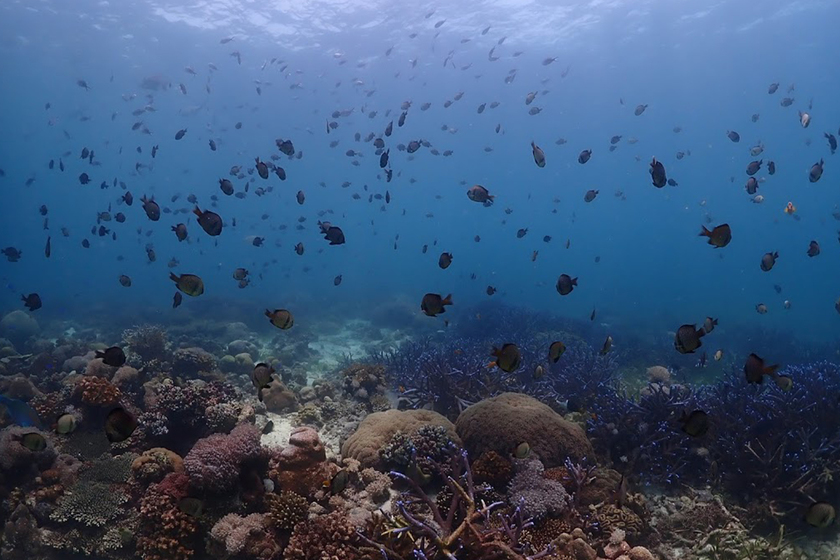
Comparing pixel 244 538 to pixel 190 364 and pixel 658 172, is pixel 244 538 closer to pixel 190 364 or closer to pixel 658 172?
pixel 190 364

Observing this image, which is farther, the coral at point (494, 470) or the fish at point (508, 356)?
the coral at point (494, 470)

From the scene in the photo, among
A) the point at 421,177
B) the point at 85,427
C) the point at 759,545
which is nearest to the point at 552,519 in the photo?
the point at 759,545

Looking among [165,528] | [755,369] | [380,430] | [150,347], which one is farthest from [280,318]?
[150,347]

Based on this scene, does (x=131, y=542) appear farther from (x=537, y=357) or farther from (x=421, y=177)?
(x=421, y=177)

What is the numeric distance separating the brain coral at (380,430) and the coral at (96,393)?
3.86 m

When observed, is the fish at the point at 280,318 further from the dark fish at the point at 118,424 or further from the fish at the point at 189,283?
the dark fish at the point at 118,424

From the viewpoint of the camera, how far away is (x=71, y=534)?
226 inches

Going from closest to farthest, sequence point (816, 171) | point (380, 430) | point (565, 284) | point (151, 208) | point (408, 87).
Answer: point (380, 430) → point (565, 284) → point (151, 208) → point (816, 171) → point (408, 87)

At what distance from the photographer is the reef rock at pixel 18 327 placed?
2111cm

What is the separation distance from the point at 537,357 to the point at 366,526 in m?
9.73

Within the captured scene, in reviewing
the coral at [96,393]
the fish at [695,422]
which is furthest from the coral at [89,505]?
the fish at [695,422]

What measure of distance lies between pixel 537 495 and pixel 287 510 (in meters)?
2.88

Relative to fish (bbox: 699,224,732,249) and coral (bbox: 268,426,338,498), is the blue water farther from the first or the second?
fish (bbox: 699,224,732,249)

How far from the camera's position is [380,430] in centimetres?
709
